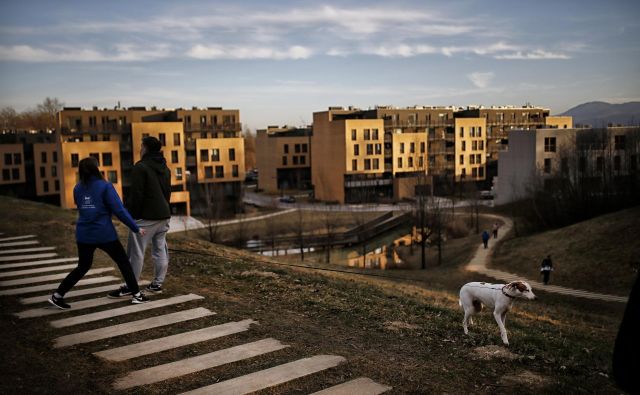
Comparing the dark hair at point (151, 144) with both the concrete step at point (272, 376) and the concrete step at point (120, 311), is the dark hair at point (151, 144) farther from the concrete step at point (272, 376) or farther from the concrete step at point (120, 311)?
the concrete step at point (272, 376)

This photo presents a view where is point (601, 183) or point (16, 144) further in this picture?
point (16, 144)

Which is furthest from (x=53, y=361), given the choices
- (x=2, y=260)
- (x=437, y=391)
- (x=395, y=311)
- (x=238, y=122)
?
(x=238, y=122)

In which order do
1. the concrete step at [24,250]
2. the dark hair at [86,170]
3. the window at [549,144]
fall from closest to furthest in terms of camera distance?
the dark hair at [86,170] → the concrete step at [24,250] → the window at [549,144]

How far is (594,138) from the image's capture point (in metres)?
50.6

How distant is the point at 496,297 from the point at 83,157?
54469 millimetres

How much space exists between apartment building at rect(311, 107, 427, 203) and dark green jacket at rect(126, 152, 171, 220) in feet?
205

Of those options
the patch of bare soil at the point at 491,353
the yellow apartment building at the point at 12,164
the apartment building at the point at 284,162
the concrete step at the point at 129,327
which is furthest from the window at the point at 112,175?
the patch of bare soil at the point at 491,353

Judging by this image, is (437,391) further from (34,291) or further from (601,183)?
(601,183)

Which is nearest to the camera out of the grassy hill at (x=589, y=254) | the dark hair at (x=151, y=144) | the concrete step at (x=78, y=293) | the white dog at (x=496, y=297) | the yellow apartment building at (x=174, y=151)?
the white dog at (x=496, y=297)

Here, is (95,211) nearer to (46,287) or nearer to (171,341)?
(46,287)

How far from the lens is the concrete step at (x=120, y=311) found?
6691 millimetres

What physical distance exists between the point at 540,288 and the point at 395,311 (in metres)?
21.8

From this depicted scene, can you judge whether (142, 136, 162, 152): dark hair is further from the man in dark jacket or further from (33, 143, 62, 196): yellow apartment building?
(33, 143, 62, 196): yellow apartment building

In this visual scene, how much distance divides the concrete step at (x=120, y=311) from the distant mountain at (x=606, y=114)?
1624 inches
